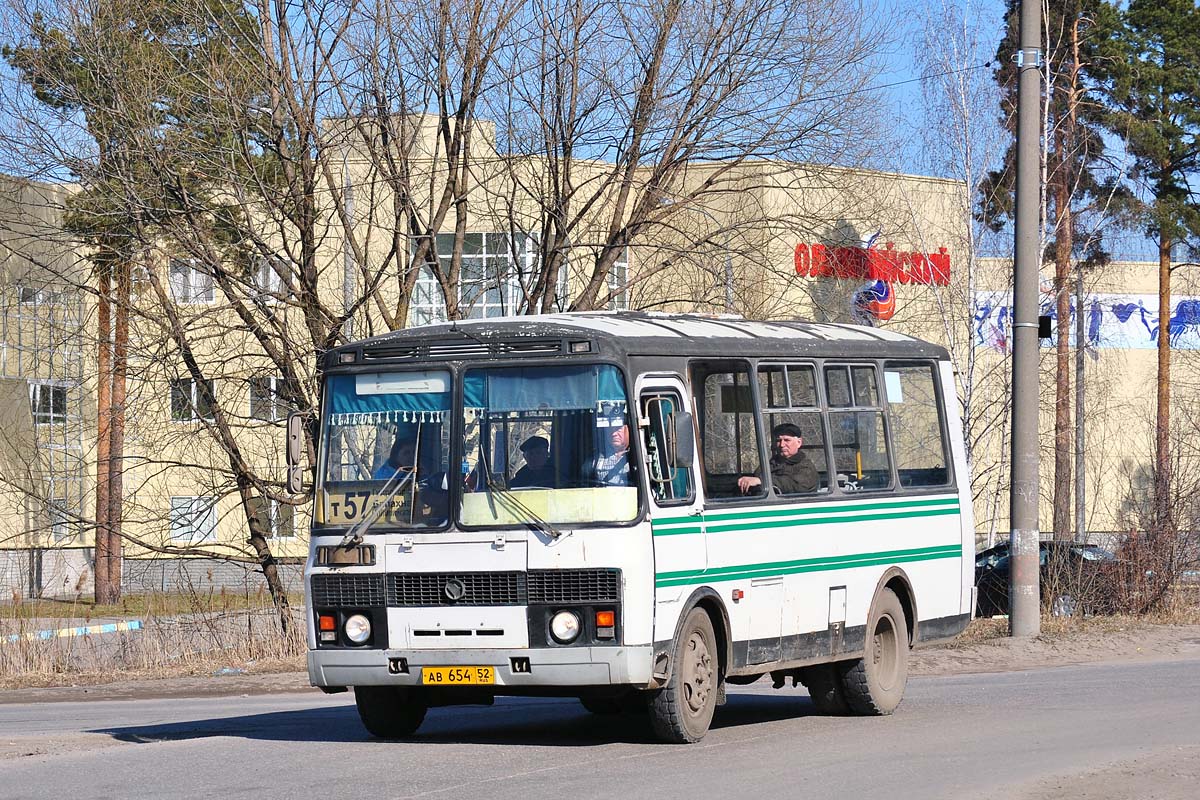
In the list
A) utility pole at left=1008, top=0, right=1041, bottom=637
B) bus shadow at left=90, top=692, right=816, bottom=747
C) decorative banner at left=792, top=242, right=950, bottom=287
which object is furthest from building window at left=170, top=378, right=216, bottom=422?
utility pole at left=1008, top=0, right=1041, bottom=637

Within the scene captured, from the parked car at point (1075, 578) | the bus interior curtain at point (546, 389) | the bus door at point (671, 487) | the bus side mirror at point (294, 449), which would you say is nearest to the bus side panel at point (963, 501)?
the bus door at point (671, 487)

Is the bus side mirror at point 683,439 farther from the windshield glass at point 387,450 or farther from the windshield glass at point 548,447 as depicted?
the windshield glass at point 387,450

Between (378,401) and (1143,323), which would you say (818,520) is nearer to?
(378,401)

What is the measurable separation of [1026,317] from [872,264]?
12646 mm

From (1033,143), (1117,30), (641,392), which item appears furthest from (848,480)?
(1117,30)

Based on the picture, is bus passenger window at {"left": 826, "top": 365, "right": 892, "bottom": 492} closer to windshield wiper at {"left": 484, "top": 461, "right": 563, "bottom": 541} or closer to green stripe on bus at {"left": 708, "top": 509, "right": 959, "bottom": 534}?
green stripe on bus at {"left": 708, "top": 509, "right": 959, "bottom": 534}

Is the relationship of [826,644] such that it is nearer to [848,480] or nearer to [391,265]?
[848,480]

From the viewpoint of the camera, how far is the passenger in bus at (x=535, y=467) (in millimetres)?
11539

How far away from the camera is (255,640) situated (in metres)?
22.9

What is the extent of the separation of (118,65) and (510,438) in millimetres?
11926

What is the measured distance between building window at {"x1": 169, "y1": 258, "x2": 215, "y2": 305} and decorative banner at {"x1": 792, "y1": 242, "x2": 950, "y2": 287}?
8269 mm

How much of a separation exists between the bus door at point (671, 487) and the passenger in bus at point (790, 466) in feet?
3.70

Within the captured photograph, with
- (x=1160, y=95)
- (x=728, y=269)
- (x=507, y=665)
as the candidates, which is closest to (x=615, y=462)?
(x=507, y=665)

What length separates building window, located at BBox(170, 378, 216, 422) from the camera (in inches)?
925
